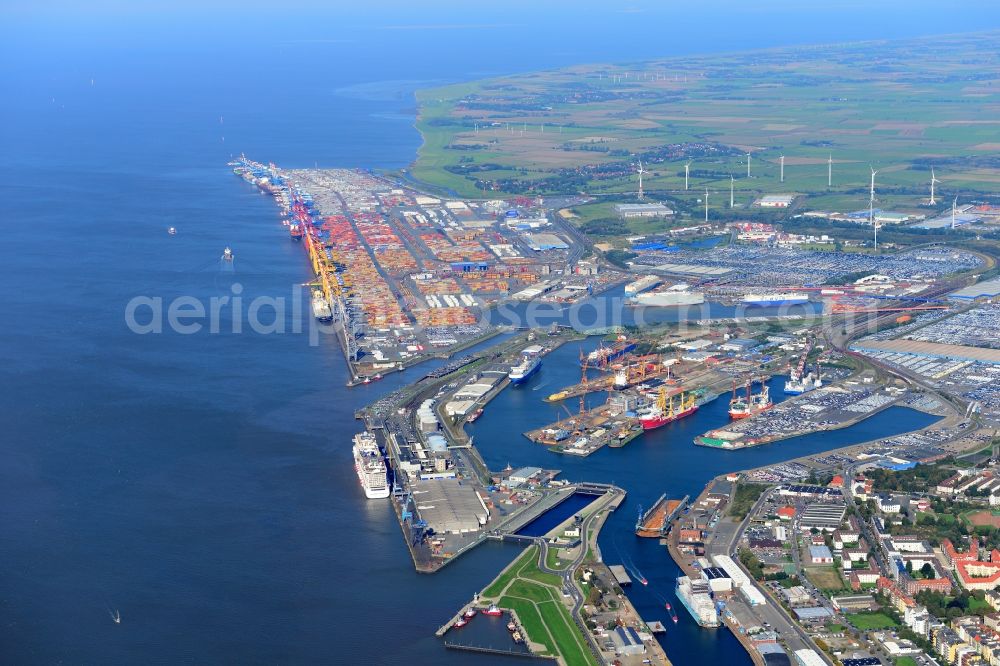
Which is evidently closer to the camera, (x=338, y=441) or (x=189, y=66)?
(x=338, y=441)

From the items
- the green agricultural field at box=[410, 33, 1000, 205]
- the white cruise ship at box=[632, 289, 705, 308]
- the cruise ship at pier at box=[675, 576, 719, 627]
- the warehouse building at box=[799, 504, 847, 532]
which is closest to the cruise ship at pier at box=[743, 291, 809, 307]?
the white cruise ship at box=[632, 289, 705, 308]

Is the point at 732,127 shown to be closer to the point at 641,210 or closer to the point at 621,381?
the point at 641,210

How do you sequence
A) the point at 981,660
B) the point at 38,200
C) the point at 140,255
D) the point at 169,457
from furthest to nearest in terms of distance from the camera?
the point at 38,200, the point at 140,255, the point at 169,457, the point at 981,660

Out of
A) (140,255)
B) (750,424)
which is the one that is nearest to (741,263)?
(750,424)

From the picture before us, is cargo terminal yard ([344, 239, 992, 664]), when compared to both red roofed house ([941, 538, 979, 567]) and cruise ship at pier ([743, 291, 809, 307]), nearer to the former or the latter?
cruise ship at pier ([743, 291, 809, 307])

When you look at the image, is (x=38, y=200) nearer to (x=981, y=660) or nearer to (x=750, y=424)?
(x=750, y=424)

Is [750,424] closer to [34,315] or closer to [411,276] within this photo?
[411,276]

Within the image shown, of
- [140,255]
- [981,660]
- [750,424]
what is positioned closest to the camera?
[981,660]
